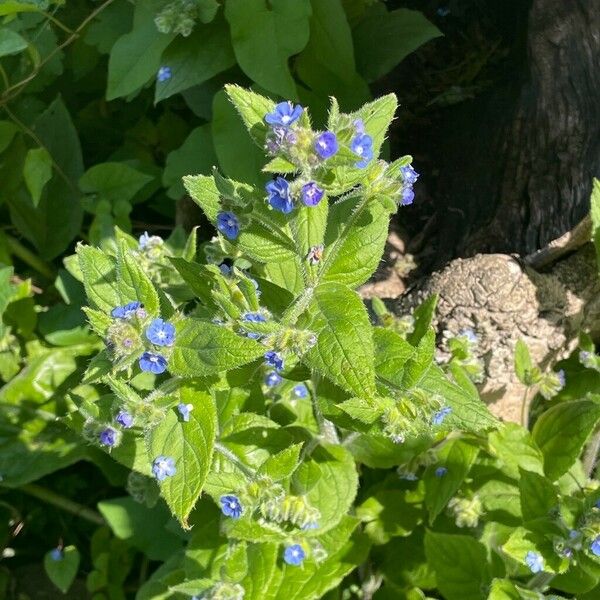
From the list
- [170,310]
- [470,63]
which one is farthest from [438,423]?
[470,63]

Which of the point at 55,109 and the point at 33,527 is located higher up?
the point at 55,109

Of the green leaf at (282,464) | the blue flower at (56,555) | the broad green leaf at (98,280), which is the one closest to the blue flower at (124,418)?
the broad green leaf at (98,280)

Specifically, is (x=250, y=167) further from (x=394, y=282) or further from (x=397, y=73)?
(x=397, y=73)

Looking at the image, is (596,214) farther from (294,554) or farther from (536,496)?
(294,554)

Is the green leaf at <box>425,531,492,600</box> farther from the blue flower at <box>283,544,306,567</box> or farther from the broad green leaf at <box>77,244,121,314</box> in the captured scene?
the broad green leaf at <box>77,244,121,314</box>

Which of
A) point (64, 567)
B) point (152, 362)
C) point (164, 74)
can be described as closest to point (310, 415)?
point (152, 362)

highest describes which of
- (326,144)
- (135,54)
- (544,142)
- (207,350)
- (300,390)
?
(326,144)

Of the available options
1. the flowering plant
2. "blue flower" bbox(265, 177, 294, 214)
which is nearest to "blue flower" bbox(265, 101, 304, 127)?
the flowering plant
